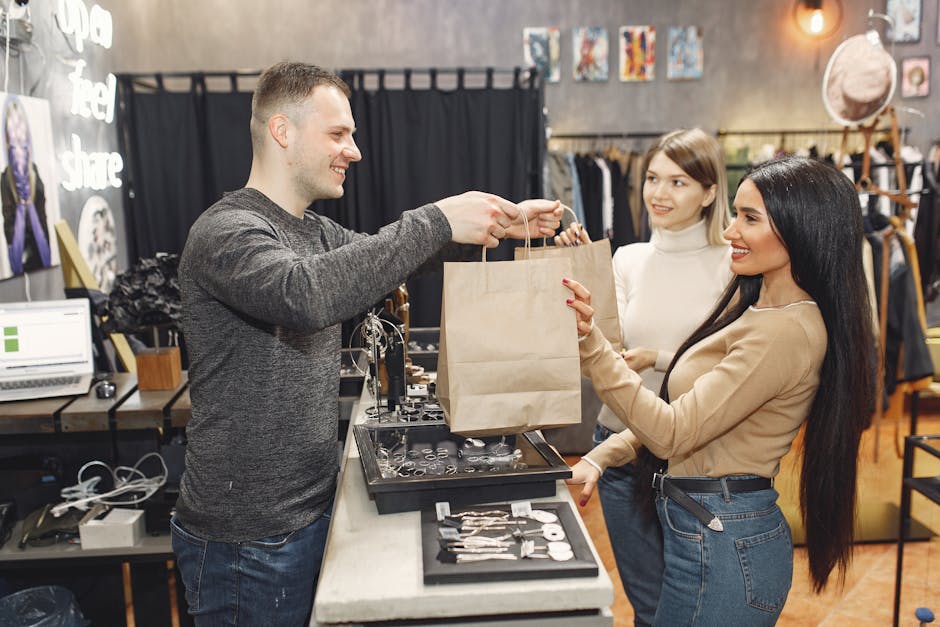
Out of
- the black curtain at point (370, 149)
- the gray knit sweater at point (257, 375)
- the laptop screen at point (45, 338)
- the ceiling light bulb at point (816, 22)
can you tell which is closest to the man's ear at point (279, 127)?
the gray knit sweater at point (257, 375)

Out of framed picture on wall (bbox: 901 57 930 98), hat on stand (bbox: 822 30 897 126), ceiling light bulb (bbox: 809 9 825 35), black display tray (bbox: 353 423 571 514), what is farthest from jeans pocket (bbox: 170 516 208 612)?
framed picture on wall (bbox: 901 57 930 98)

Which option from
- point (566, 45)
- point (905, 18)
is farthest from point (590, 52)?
point (905, 18)

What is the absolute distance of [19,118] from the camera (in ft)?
9.42

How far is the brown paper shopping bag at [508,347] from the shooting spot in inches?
51.5

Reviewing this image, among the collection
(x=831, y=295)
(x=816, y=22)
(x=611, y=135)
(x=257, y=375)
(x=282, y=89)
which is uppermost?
(x=816, y=22)

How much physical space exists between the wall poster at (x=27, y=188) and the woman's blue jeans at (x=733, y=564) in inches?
103

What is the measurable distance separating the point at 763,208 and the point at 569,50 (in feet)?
16.0

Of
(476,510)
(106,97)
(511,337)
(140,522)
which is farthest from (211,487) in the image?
(106,97)

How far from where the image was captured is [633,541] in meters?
2.00

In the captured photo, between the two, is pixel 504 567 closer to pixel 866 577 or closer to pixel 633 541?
pixel 633 541

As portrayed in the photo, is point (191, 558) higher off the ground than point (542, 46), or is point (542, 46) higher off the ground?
point (542, 46)

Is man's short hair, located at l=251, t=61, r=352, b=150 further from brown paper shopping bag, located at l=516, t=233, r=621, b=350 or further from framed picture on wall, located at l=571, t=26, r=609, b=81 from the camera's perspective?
framed picture on wall, located at l=571, t=26, r=609, b=81

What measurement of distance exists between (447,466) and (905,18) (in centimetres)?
639

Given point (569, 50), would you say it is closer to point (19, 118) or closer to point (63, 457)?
point (19, 118)
